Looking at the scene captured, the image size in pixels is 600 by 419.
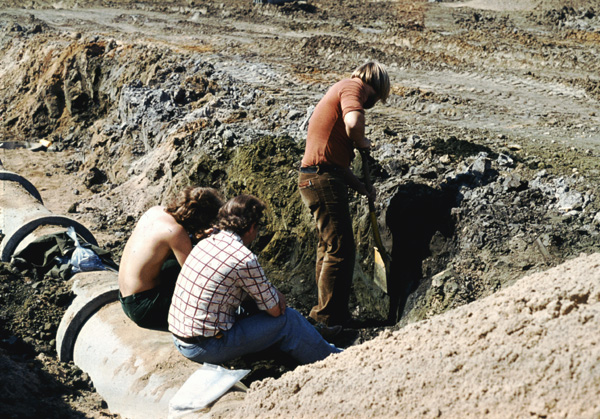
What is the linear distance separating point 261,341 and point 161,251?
830mm

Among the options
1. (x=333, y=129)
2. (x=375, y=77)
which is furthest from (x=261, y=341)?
(x=375, y=77)

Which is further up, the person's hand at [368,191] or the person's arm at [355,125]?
the person's arm at [355,125]

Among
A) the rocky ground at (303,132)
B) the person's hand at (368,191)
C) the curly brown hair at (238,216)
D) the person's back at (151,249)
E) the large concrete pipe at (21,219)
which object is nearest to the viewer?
the curly brown hair at (238,216)

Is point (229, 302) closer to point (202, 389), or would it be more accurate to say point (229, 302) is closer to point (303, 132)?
point (202, 389)

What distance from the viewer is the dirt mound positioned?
2.04m

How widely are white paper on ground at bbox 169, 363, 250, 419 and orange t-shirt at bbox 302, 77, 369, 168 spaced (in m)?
1.76

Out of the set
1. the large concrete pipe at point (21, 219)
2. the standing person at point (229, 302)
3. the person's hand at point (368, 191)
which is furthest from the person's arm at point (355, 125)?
the large concrete pipe at point (21, 219)

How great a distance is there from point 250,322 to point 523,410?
1595mm

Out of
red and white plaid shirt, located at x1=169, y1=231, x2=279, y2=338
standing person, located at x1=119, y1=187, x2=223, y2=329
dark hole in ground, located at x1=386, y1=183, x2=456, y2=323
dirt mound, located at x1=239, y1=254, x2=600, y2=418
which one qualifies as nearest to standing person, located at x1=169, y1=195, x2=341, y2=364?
red and white plaid shirt, located at x1=169, y1=231, x2=279, y2=338

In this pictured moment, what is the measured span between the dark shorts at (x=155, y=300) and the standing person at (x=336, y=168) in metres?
1.23

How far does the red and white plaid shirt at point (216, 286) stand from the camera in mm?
2945

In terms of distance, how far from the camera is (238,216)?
3.08 m

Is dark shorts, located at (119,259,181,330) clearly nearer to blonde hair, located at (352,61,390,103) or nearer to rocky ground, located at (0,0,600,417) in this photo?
rocky ground, located at (0,0,600,417)

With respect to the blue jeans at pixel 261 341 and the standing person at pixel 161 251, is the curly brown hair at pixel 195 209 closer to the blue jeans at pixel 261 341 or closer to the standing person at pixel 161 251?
the standing person at pixel 161 251
